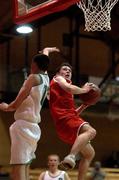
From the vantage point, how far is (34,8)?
6.52 m

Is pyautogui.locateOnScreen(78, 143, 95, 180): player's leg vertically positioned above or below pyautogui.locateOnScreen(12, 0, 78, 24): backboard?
below

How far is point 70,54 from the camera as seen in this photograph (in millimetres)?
15422

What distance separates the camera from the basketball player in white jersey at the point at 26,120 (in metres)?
4.88

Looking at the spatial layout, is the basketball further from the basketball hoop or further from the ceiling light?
the ceiling light

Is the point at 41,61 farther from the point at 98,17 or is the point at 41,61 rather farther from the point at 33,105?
the point at 98,17

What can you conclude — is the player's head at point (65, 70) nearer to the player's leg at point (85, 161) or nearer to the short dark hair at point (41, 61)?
the short dark hair at point (41, 61)

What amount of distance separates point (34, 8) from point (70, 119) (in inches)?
68.7

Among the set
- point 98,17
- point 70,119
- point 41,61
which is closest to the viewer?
point 41,61

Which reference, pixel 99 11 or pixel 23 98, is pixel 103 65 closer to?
pixel 99 11

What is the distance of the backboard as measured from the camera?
6.17 m

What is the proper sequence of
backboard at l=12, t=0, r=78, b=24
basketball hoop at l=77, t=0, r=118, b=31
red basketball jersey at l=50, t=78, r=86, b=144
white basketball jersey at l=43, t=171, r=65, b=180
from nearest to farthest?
red basketball jersey at l=50, t=78, r=86, b=144
backboard at l=12, t=0, r=78, b=24
basketball hoop at l=77, t=0, r=118, b=31
white basketball jersey at l=43, t=171, r=65, b=180

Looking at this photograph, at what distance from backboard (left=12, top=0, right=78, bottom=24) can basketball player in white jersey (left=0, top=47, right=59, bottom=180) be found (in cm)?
128

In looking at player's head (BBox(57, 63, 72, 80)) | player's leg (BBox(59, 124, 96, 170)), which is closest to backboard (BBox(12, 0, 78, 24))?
player's head (BBox(57, 63, 72, 80))

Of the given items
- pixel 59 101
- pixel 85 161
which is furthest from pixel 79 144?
pixel 59 101
